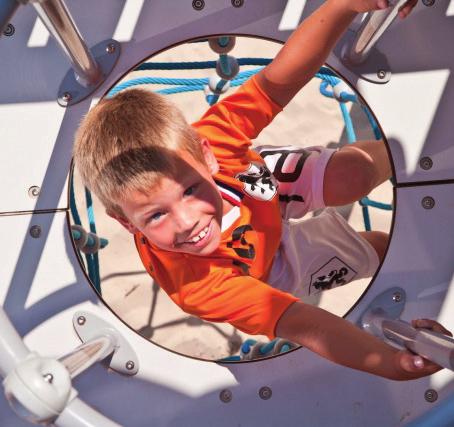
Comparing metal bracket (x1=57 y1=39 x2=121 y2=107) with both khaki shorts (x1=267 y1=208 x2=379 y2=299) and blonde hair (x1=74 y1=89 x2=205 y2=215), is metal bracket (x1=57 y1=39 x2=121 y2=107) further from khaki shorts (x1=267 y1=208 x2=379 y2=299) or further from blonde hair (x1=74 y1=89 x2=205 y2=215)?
khaki shorts (x1=267 y1=208 x2=379 y2=299)

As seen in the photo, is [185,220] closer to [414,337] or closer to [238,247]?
[238,247]

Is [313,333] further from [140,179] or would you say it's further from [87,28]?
[87,28]

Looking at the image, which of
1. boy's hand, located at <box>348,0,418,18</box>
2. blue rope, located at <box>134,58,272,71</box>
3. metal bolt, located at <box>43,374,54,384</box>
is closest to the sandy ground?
blue rope, located at <box>134,58,272,71</box>

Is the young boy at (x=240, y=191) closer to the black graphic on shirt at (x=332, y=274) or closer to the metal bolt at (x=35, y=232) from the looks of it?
the black graphic on shirt at (x=332, y=274)

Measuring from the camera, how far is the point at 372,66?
99cm

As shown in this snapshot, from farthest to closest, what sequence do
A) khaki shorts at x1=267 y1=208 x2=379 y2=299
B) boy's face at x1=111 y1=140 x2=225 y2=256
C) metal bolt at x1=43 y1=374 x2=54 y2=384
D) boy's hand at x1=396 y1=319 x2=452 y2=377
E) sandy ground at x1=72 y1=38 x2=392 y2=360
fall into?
sandy ground at x1=72 y1=38 x2=392 y2=360 → khaki shorts at x1=267 y1=208 x2=379 y2=299 → boy's face at x1=111 y1=140 x2=225 y2=256 → boy's hand at x1=396 y1=319 x2=452 y2=377 → metal bolt at x1=43 y1=374 x2=54 y2=384

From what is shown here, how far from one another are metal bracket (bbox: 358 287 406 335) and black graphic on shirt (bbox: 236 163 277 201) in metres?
0.18

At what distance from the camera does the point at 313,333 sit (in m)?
0.82

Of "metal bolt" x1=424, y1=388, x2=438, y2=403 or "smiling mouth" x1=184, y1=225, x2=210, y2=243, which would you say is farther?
"metal bolt" x1=424, y1=388, x2=438, y2=403

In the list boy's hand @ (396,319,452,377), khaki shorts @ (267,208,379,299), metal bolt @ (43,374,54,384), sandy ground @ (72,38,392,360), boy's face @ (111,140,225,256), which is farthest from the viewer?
sandy ground @ (72,38,392,360)

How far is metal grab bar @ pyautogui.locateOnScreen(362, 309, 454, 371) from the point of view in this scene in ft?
2.20

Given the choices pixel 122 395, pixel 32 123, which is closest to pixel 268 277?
pixel 122 395

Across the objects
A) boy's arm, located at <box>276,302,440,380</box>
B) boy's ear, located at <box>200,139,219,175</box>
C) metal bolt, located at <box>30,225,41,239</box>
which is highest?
boy's ear, located at <box>200,139,219,175</box>

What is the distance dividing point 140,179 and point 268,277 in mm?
317
